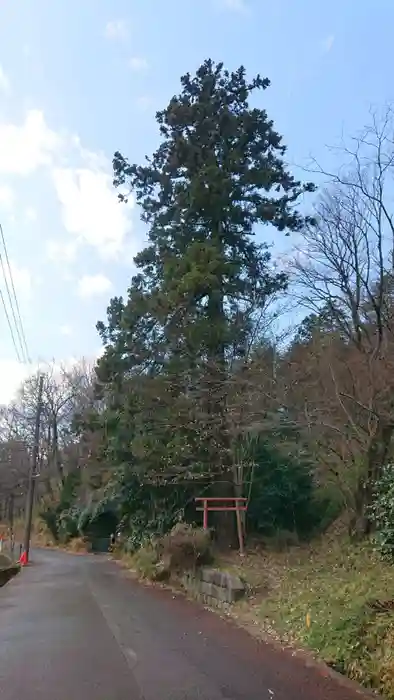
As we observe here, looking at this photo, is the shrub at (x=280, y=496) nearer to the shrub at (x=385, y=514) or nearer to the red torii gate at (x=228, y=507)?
the red torii gate at (x=228, y=507)

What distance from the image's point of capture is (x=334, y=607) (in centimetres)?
824

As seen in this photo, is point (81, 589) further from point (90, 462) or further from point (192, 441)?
point (90, 462)

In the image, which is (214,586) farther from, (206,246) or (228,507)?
(206,246)

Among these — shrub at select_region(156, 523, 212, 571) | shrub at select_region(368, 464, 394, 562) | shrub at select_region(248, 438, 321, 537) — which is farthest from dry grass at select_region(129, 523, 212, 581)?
shrub at select_region(368, 464, 394, 562)

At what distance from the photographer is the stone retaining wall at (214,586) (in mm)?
12045

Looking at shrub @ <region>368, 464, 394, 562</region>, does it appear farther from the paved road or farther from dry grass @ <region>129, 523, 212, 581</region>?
dry grass @ <region>129, 523, 212, 581</region>

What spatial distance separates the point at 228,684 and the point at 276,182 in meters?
17.5

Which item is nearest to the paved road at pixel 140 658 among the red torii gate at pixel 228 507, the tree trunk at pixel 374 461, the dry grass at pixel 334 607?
the dry grass at pixel 334 607

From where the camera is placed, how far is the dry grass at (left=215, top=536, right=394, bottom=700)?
21.9 ft

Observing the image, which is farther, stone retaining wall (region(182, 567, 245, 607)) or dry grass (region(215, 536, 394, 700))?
stone retaining wall (region(182, 567, 245, 607))

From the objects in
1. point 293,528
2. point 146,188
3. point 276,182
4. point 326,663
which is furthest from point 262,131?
point 326,663

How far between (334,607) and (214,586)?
17.5 feet

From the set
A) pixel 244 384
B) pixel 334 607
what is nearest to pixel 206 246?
pixel 244 384

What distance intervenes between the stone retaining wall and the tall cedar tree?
13.9 ft
